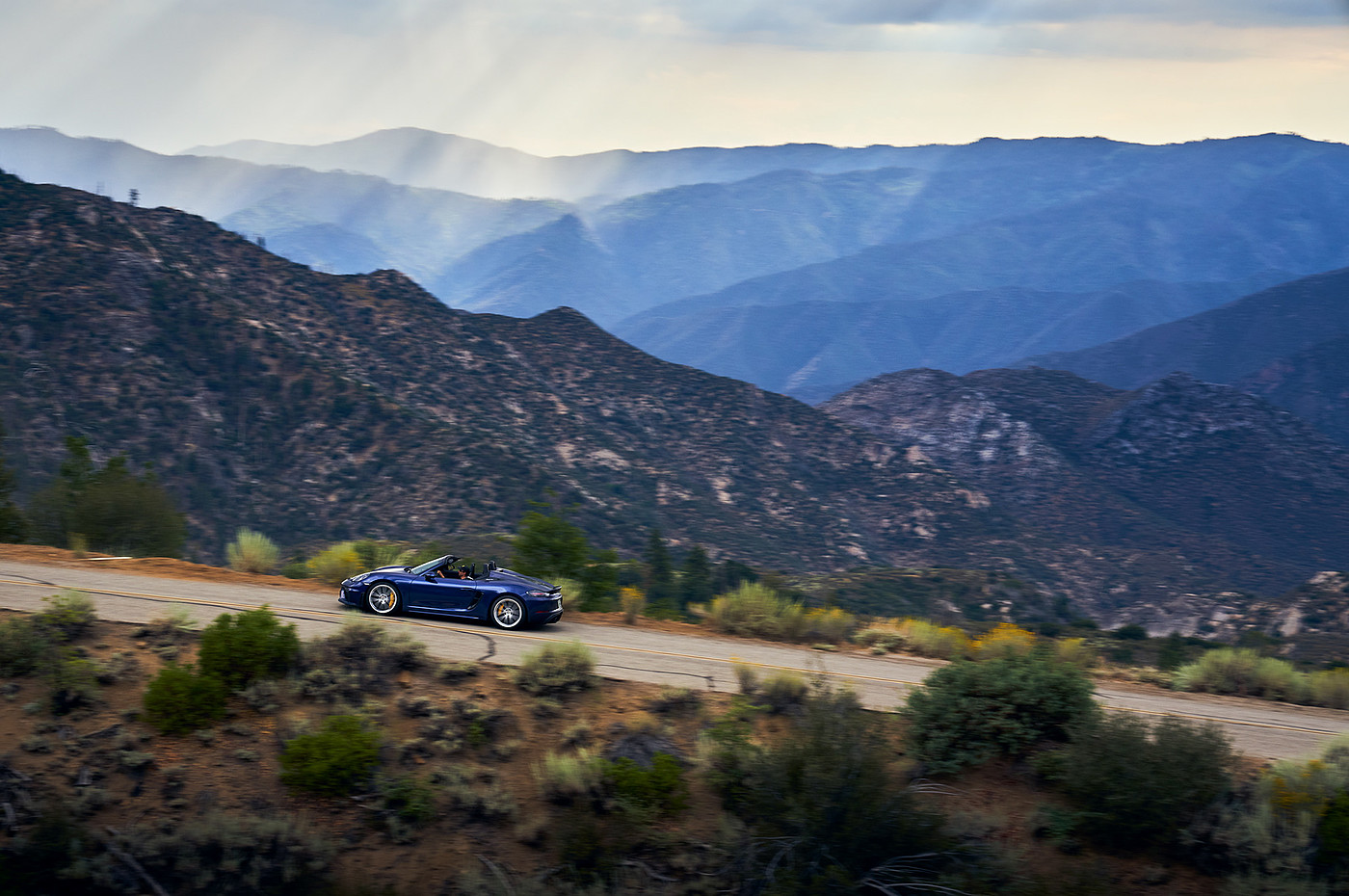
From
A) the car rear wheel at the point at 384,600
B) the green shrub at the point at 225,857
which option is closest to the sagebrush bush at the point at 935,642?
the car rear wheel at the point at 384,600

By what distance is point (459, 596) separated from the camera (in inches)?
612

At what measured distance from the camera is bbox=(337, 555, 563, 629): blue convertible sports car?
15.5 metres

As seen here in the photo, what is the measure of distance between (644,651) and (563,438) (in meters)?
53.9

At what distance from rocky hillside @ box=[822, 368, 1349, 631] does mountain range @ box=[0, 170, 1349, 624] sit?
0.36 m

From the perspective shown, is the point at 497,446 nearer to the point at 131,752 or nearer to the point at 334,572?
the point at 334,572

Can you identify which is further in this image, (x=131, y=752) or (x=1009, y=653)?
(x=1009, y=653)

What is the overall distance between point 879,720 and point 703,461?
6605 cm

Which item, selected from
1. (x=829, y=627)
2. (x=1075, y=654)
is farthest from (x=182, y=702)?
(x=1075, y=654)

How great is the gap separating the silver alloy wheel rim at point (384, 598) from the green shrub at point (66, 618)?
13.1ft

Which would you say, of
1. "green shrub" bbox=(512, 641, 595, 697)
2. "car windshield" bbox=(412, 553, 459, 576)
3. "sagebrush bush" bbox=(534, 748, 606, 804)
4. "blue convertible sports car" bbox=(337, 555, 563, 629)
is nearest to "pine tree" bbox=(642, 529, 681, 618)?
"car windshield" bbox=(412, 553, 459, 576)

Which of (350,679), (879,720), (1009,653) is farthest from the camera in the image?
(1009,653)

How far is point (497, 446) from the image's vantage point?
58.9 meters

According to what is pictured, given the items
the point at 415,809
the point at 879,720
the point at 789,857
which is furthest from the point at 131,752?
the point at 879,720

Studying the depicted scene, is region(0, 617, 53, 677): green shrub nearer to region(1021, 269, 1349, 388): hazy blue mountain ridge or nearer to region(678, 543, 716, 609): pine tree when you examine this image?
region(678, 543, 716, 609): pine tree
